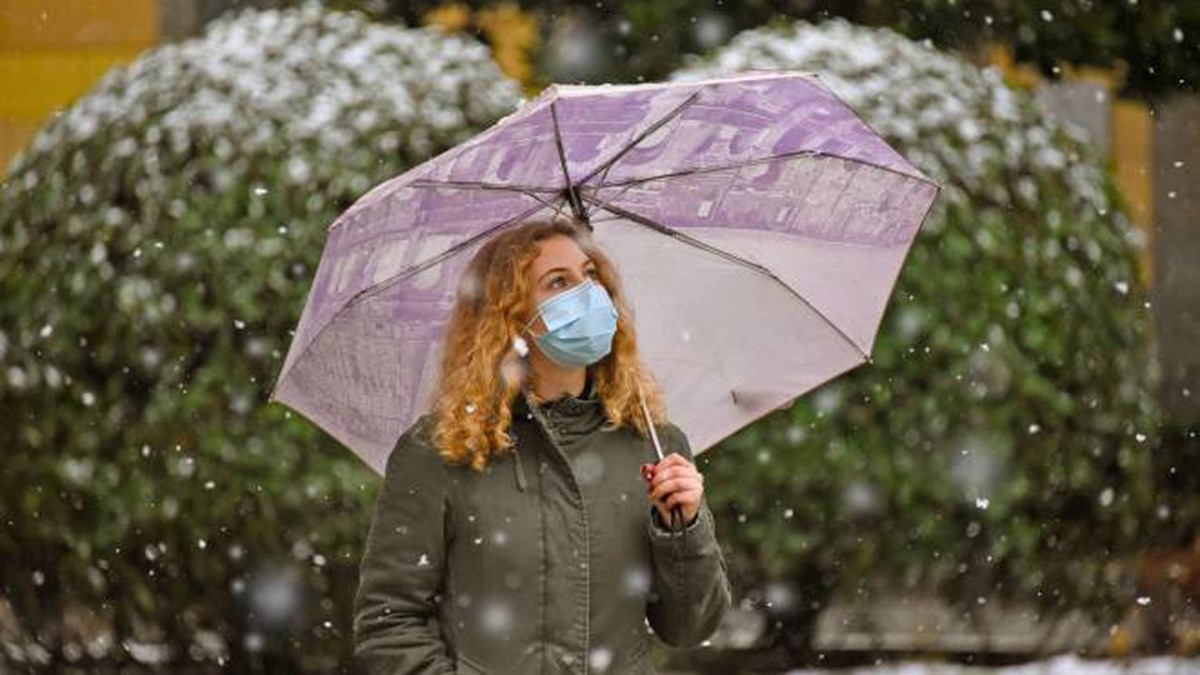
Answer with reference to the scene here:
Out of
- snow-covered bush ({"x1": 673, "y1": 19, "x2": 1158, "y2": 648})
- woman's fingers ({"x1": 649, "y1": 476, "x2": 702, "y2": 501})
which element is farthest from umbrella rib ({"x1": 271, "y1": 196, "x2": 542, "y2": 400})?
snow-covered bush ({"x1": 673, "y1": 19, "x2": 1158, "y2": 648})

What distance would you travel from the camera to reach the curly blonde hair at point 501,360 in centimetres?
303

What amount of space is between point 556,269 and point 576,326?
12cm

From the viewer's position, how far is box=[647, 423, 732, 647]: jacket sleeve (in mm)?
2990

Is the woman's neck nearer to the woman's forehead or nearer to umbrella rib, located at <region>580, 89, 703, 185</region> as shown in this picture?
the woman's forehead

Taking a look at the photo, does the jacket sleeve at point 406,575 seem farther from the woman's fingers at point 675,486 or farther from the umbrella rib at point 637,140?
the umbrella rib at point 637,140

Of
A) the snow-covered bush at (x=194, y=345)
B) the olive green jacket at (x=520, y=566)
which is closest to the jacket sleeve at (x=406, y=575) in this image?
the olive green jacket at (x=520, y=566)

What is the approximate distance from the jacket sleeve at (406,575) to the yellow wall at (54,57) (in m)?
7.55

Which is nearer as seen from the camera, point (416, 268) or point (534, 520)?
point (534, 520)

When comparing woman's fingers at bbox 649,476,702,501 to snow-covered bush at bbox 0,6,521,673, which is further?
snow-covered bush at bbox 0,6,521,673

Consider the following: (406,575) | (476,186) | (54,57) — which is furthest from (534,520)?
(54,57)

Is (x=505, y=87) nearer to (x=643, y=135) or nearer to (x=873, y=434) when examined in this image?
(x=873, y=434)

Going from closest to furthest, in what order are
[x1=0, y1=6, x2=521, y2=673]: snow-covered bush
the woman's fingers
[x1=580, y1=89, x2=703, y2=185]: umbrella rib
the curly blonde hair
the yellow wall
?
the woman's fingers → the curly blonde hair → [x1=580, y1=89, x2=703, y2=185]: umbrella rib → [x1=0, y1=6, x2=521, y2=673]: snow-covered bush → the yellow wall

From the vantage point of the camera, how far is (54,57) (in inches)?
408

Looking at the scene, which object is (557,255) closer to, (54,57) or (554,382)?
(554,382)
